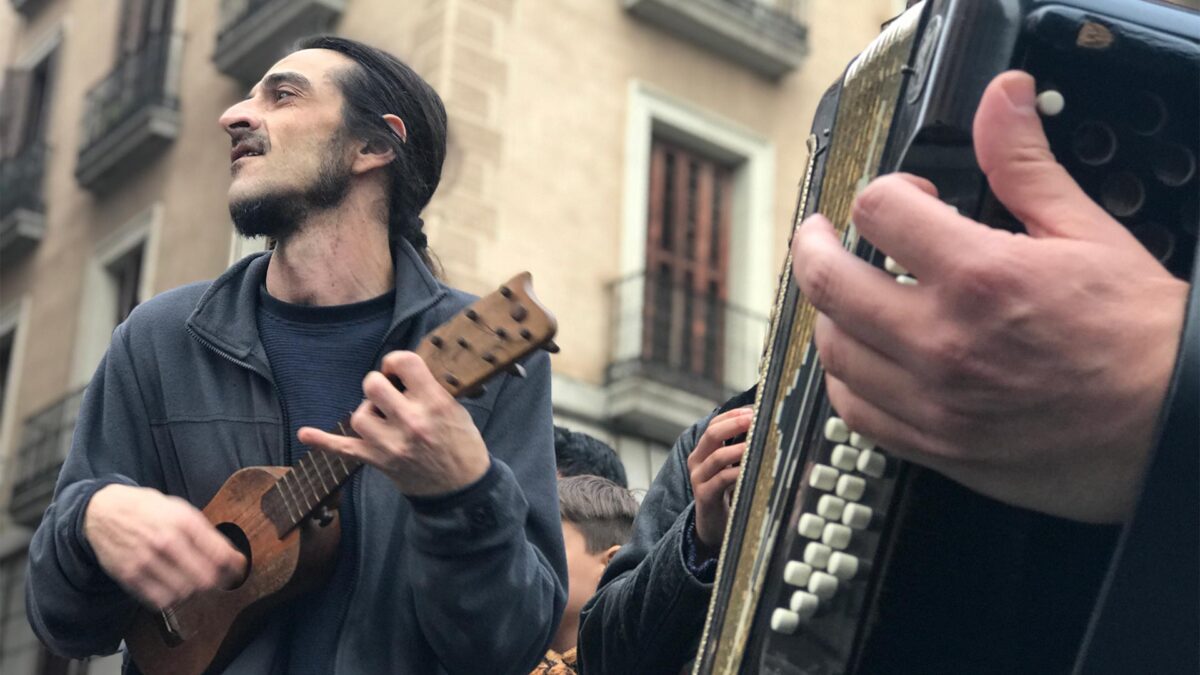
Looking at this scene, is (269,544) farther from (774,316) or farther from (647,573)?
(774,316)

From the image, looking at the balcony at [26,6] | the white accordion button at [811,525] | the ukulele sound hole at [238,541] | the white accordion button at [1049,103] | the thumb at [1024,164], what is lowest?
the balcony at [26,6]

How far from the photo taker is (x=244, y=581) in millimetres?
2574

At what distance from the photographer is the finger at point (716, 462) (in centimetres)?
249

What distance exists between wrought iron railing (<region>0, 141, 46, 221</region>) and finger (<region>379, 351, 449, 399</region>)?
16.1 m

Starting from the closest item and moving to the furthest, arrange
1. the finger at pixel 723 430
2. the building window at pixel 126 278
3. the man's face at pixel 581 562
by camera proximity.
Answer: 1. the finger at pixel 723 430
2. the man's face at pixel 581 562
3. the building window at pixel 126 278

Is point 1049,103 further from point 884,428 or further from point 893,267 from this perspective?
point 884,428

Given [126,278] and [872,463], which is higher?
[872,463]

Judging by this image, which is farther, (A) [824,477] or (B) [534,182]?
(B) [534,182]

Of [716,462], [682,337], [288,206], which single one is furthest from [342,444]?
[682,337]

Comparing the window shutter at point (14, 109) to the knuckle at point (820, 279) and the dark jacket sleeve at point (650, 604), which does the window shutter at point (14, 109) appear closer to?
the dark jacket sleeve at point (650, 604)

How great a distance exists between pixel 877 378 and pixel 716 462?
1225 millimetres

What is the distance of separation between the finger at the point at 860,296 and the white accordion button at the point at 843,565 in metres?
0.25

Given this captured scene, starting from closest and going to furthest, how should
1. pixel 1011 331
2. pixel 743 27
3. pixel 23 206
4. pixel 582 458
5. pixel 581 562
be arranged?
pixel 1011 331
pixel 581 562
pixel 582 458
pixel 743 27
pixel 23 206

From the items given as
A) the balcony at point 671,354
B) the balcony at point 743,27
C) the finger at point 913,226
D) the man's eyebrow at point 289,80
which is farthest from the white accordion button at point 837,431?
the balcony at point 743,27
